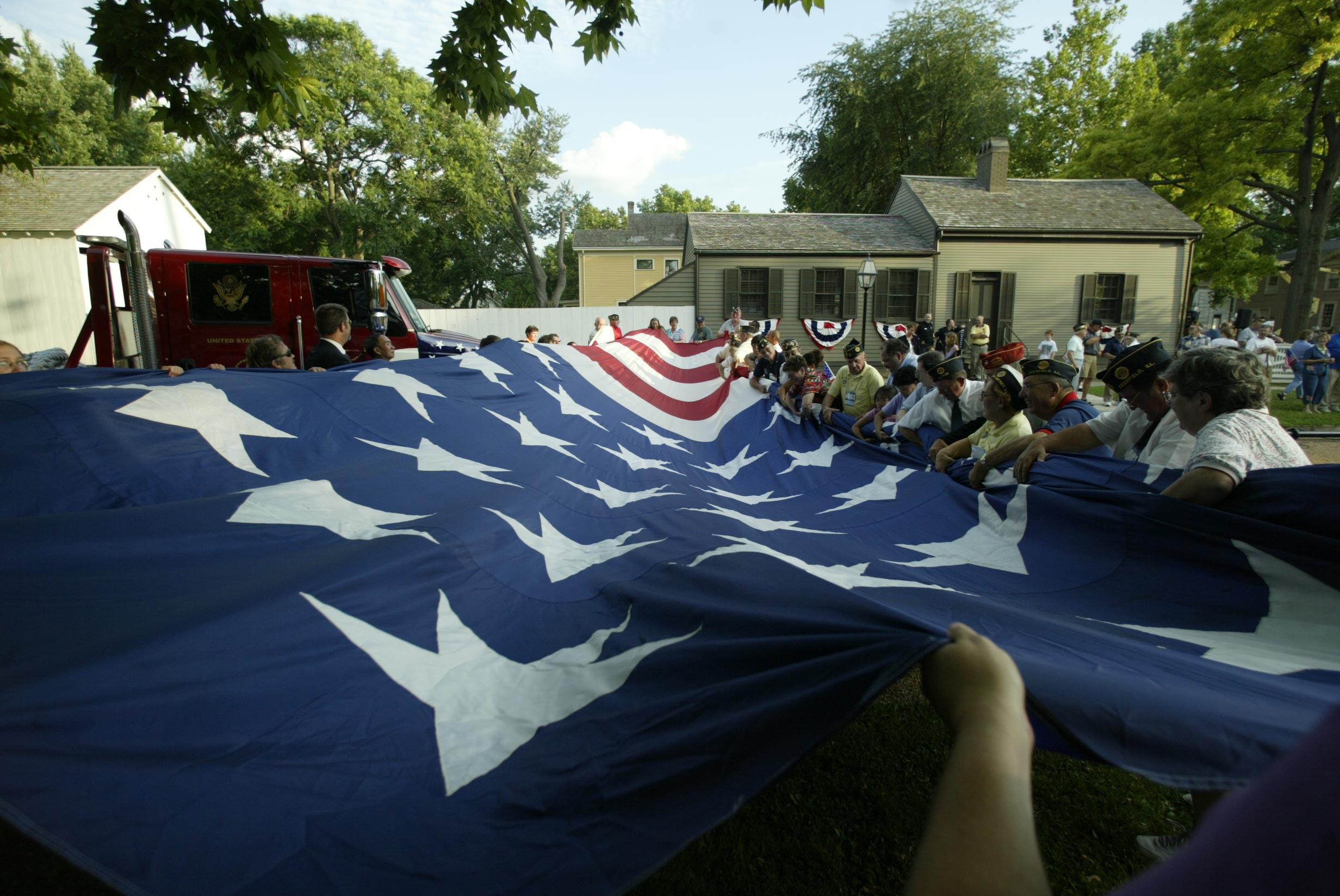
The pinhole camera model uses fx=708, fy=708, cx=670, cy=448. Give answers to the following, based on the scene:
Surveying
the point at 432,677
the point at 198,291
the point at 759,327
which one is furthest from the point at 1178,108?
the point at 432,677

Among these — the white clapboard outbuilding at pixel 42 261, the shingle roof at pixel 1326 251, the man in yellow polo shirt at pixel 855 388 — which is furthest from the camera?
the shingle roof at pixel 1326 251

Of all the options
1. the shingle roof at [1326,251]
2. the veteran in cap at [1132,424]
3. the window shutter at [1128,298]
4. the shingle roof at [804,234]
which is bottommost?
the veteran in cap at [1132,424]

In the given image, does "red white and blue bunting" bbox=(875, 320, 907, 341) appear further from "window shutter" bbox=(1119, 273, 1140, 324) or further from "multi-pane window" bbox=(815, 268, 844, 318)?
"window shutter" bbox=(1119, 273, 1140, 324)

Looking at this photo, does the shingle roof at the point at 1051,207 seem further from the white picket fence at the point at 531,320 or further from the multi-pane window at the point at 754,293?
the white picket fence at the point at 531,320

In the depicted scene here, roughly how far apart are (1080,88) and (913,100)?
635cm

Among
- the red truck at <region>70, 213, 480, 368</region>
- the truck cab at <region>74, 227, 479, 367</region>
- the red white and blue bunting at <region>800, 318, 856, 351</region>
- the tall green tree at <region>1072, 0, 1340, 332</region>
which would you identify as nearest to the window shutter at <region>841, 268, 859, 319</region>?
the red white and blue bunting at <region>800, 318, 856, 351</region>

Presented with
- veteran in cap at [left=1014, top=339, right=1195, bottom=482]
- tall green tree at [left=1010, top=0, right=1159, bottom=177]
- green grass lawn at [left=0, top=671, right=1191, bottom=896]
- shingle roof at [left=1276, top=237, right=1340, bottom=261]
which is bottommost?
green grass lawn at [left=0, top=671, right=1191, bottom=896]

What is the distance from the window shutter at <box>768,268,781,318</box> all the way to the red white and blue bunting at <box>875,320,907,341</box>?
3.12 m

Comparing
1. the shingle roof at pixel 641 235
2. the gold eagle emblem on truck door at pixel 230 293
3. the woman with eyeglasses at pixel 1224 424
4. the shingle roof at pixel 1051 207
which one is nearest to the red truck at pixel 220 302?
the gold eagle emblem on truck door at pixel 230 293

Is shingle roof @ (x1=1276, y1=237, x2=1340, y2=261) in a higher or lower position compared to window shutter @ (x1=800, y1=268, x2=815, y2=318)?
Result: higher

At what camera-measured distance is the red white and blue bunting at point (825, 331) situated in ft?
70.2

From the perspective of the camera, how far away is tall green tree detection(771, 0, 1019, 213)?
29.9 m

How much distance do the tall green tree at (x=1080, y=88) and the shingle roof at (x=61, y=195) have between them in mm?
31139

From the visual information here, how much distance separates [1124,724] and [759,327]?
18885 mm
